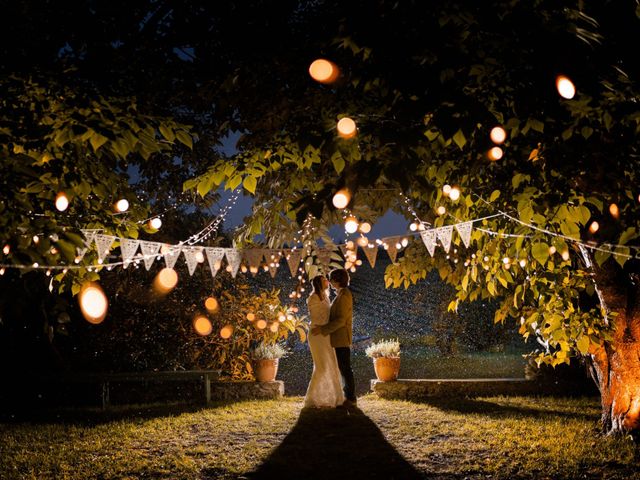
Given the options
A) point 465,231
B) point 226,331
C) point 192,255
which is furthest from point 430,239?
point 226,331

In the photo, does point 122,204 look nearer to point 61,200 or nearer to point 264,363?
point 61,200

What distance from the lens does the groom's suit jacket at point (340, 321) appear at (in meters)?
7.10

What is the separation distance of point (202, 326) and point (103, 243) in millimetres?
4224

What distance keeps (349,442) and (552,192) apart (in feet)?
10.4

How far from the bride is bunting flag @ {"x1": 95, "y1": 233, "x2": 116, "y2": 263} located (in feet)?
9.69

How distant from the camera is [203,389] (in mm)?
8656

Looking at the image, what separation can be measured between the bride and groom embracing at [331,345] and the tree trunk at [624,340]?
10.2ft

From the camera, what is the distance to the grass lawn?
432cm

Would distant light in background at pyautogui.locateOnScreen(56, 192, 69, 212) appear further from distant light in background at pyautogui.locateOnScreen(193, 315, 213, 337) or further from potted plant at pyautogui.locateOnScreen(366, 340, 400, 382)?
potted plant at pyautogui.locateOnScreen(366, 340, 400, 382)

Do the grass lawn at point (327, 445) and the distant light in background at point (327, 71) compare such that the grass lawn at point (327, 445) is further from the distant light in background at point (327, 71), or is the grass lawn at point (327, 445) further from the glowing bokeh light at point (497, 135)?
the distant light in background at point (327, 71)

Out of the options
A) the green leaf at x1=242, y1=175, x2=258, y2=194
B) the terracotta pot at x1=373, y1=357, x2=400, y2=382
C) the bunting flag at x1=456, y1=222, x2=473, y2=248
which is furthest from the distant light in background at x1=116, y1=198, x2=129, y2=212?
the terracotta pot at x1=373, y1=357, x2=400, y2=382

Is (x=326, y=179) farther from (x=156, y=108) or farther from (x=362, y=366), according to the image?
(x=362, y=366)

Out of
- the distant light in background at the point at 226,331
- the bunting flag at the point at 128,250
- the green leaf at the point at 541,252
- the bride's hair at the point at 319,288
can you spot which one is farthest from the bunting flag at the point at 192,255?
the green leaf at the point at 541,252

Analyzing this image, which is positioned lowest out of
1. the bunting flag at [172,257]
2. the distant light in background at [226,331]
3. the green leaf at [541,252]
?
the distant light in background at [226,331]
